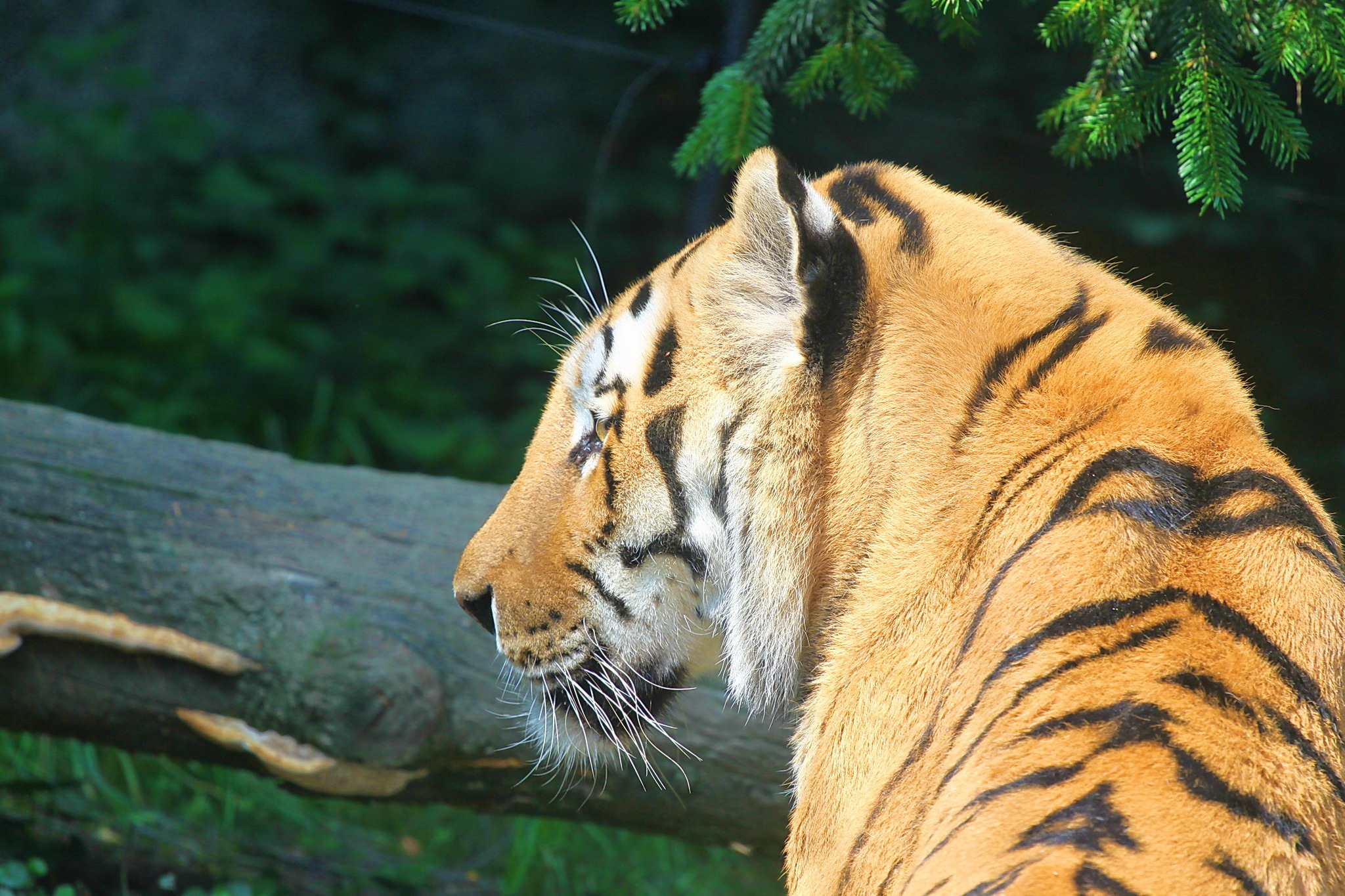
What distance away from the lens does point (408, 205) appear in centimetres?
557

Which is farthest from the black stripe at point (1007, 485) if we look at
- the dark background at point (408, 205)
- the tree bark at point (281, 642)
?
the dark background at point (408, 205)

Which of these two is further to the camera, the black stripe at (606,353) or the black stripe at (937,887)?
the black stripe at (606,353)

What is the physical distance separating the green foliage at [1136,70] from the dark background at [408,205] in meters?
1.53

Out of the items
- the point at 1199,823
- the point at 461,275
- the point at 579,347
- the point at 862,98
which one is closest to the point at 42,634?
the point at 579,347

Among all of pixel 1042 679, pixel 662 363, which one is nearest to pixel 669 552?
pixel 662 363

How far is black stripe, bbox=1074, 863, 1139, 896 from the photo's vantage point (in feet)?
3.65

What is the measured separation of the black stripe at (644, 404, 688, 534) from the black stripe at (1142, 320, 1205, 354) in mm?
633

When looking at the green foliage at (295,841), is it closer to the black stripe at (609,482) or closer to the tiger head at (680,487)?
the tiger head at (680,487)

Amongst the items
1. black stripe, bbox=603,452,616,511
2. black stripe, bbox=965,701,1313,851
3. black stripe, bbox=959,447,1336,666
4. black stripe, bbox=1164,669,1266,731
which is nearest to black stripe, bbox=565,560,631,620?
black stripe, bbox=603,452,616,511

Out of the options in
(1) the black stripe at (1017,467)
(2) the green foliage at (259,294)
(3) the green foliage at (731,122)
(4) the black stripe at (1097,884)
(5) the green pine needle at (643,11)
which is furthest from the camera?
(2) the green foliage at (259,294)

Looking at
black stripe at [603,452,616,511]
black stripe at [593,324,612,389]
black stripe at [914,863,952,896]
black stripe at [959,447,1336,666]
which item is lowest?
black stripe at [603,452,616,511]

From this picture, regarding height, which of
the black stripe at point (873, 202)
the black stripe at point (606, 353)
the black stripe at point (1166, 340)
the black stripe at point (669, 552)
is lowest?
the black stripe at point (669, 552)

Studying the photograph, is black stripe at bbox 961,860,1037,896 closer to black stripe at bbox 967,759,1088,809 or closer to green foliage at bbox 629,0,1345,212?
black stripe at bbox 967,759,1088,809

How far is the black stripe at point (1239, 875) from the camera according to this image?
113 cm
